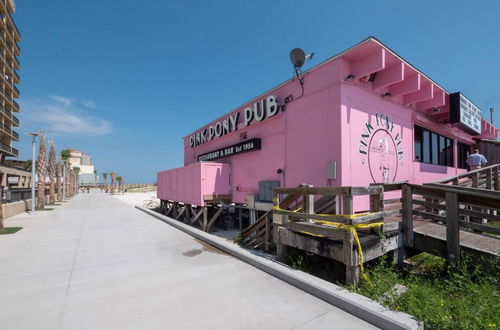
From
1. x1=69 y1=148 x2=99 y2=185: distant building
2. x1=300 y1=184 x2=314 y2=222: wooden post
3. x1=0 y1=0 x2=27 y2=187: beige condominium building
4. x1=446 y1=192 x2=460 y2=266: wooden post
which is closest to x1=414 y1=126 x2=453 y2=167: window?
x1=446 y1=192 x2=460 y2=266: wooden post

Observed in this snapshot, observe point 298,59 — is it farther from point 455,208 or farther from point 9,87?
point 9,87

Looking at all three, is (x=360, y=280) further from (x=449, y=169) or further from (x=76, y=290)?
(x=449, y=169)

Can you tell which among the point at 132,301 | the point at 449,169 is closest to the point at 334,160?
the point at 132,301

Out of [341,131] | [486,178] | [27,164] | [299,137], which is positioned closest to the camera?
[341,131]

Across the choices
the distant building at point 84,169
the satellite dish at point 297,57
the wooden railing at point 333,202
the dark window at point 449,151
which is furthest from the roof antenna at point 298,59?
the distant building at point 84,169

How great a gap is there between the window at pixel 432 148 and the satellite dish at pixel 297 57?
6273mm

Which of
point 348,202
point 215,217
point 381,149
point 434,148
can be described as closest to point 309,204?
point 348,202

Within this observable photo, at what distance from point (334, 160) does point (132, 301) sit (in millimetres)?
5740

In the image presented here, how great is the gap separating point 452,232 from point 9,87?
4784 cm

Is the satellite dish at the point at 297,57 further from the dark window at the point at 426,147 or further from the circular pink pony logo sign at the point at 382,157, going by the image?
the dark window at the point at 426,147

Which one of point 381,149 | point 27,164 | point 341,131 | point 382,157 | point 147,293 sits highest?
point 27,164

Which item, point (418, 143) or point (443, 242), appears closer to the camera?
point (443, 242)

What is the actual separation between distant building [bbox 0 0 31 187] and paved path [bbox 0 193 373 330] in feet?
104

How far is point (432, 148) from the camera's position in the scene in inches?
447
